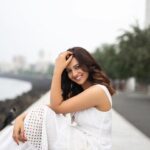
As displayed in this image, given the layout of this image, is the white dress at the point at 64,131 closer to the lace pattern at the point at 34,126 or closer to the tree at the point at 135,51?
the lace pattern at the point at 34,126

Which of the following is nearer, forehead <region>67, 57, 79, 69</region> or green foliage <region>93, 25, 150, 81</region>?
forehead <region>67, 57, 79, 69</region>

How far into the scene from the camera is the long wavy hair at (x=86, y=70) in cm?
432

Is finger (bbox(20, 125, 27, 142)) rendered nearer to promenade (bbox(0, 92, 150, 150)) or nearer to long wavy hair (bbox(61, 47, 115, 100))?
long wavy hair (bbox(61, 47, 115, 100))

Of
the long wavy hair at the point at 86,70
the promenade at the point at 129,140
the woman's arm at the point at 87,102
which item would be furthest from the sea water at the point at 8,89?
the woman's arm at the point at 87,102

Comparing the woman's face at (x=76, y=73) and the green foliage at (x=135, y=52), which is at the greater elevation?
the woman's face at (x=76, y=73)

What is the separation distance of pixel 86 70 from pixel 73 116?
1.33 ft

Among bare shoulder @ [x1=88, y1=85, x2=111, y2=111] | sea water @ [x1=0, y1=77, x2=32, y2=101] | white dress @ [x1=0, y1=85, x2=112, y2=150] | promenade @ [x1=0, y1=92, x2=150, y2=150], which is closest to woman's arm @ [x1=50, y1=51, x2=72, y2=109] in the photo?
white dress @ [x1=0, y1=85, x2=112, y2=150]

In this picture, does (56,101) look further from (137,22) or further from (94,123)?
(137,22)

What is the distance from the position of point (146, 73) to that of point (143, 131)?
2565 centimetres

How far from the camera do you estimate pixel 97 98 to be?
4289 mm

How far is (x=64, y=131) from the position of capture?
4.18m

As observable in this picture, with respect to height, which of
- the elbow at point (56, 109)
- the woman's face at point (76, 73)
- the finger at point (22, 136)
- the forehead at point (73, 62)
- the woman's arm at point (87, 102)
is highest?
the forehead at point (73, 62)

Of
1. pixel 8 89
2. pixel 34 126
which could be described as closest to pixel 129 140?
pixel 34 126

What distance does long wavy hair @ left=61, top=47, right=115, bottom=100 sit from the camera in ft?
14.2
